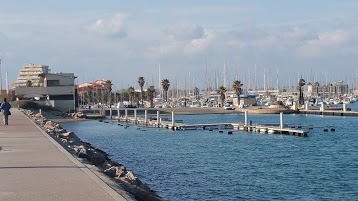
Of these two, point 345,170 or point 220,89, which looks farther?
point 220,89

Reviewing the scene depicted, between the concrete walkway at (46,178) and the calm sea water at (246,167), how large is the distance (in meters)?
4.69

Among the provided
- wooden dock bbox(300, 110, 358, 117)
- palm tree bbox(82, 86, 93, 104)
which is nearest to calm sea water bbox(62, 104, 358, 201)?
wooden dock bbox(300, 110, 358, 117)

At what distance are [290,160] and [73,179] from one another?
21.1 meters

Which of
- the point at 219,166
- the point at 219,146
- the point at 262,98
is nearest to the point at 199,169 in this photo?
the point at 219,166

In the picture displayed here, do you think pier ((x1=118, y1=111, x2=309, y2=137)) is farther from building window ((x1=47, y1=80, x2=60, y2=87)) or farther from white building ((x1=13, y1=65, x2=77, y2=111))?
building window ((x1=47, y1=80, x2=60, y2=87))

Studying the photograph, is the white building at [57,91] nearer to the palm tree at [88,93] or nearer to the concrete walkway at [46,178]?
the palm tree at [88,93]

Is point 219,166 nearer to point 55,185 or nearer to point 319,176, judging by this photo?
point 319,176

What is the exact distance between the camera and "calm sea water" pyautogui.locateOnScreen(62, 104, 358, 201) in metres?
22.1

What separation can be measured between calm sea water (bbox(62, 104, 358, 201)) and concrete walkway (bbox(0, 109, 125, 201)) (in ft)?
15.4

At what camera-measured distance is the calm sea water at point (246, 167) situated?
2209cm

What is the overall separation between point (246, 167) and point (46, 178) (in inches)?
658

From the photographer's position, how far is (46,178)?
14.7 m

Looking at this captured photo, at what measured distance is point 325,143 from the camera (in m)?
45.4

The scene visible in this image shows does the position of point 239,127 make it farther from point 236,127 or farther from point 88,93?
point 88,93
